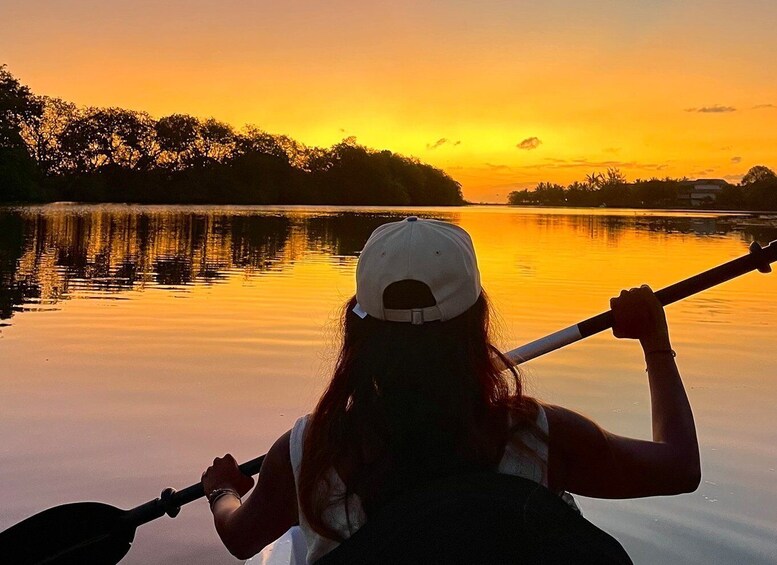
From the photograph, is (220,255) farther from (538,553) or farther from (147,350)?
(538,553)

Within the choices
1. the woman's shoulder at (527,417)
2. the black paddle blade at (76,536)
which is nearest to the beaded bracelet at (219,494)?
the woman's shoulder at (527,417)

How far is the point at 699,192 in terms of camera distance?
567 ft

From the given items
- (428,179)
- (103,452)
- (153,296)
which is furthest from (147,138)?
(103,452)

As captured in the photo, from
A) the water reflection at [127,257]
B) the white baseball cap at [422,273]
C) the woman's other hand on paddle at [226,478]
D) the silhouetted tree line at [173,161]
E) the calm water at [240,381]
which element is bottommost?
the calm water at [240,381]

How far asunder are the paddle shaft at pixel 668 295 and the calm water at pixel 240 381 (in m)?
0.15

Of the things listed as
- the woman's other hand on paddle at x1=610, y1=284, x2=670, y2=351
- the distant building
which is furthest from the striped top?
the distant building

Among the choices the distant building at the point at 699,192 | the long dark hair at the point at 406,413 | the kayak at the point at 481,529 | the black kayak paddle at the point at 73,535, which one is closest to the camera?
the kayak at the point at 481,529

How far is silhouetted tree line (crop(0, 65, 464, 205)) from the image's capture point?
9088 cm

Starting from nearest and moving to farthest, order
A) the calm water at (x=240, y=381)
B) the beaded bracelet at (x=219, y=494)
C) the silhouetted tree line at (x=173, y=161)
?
the beaded bracelet at (x=219, y=494) < the calm water at (x=240, y=381) < the silhouetted tree line at (x=173, y=161)

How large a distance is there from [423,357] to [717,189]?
184252 millimetres

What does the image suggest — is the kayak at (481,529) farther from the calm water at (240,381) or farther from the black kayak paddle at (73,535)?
the black kayak paddle at (73,535)

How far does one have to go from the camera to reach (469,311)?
1953 millimetres

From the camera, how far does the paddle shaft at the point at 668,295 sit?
2.86 metres

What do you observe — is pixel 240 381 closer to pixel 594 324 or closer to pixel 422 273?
pixel 594 324
